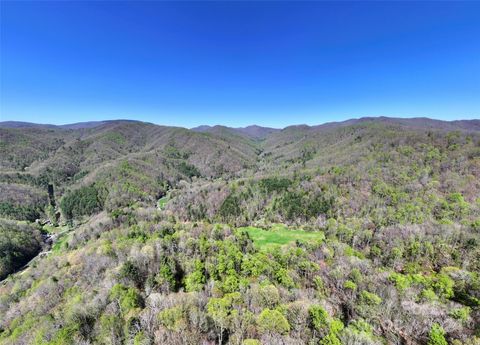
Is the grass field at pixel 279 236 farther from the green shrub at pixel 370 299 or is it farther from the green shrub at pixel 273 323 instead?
the green shrub at pixel 273 323

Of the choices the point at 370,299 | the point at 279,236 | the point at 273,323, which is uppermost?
the point at 273,323

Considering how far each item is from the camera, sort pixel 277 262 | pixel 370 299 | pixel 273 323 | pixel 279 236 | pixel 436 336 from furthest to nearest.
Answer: pixel 279 236 < pixel 277 262 < pixel 370 299 < pixel 273 323 < pixel 436 336

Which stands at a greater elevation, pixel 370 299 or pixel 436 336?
pixel 436 336

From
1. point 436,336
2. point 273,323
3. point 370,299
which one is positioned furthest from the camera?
point 370,299

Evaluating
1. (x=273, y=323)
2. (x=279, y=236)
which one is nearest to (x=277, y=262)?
(x=273, y=323)

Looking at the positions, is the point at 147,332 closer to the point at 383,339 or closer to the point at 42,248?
the point at 383,339

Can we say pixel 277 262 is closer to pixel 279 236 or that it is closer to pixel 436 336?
pixel 436 336

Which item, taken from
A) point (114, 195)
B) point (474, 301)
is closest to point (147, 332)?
point (474, 301)
